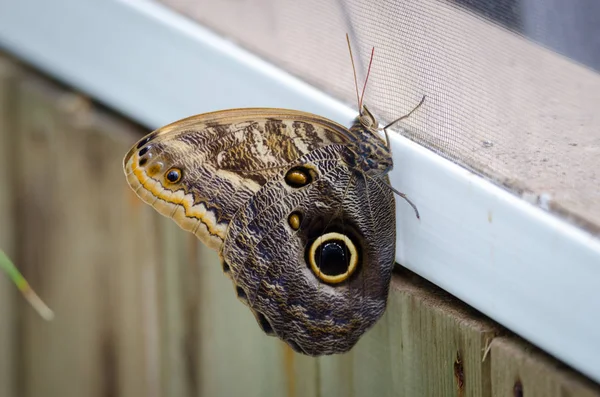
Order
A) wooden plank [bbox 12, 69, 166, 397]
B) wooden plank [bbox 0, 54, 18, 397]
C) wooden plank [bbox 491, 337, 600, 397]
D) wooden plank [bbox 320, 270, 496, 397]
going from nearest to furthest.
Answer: wooden plank [bbox 491, 337, 600, 397], wooden plank [bbox 320, 270, 496, 397], wooden plank [bbox 12, 69, 166, 397], wooden plank [bbox 0, 54, 18, 397]

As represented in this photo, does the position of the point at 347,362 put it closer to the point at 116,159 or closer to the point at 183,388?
the point at 183,388

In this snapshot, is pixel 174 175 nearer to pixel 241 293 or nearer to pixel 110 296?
pixel 241 293

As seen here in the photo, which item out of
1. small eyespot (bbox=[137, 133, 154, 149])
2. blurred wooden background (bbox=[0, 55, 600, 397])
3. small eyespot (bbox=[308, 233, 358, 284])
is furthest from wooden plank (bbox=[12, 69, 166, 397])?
small eyespot (bbox=[308, 233, 358, 284])

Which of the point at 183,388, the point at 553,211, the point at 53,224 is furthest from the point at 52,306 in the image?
the point at 553,211

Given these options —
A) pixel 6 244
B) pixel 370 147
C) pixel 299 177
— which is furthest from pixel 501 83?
pixel 6 244

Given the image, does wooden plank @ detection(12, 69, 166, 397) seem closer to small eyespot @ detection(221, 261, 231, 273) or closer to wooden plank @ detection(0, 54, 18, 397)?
wooden plank @ detection(0, 54, 18, 397)
